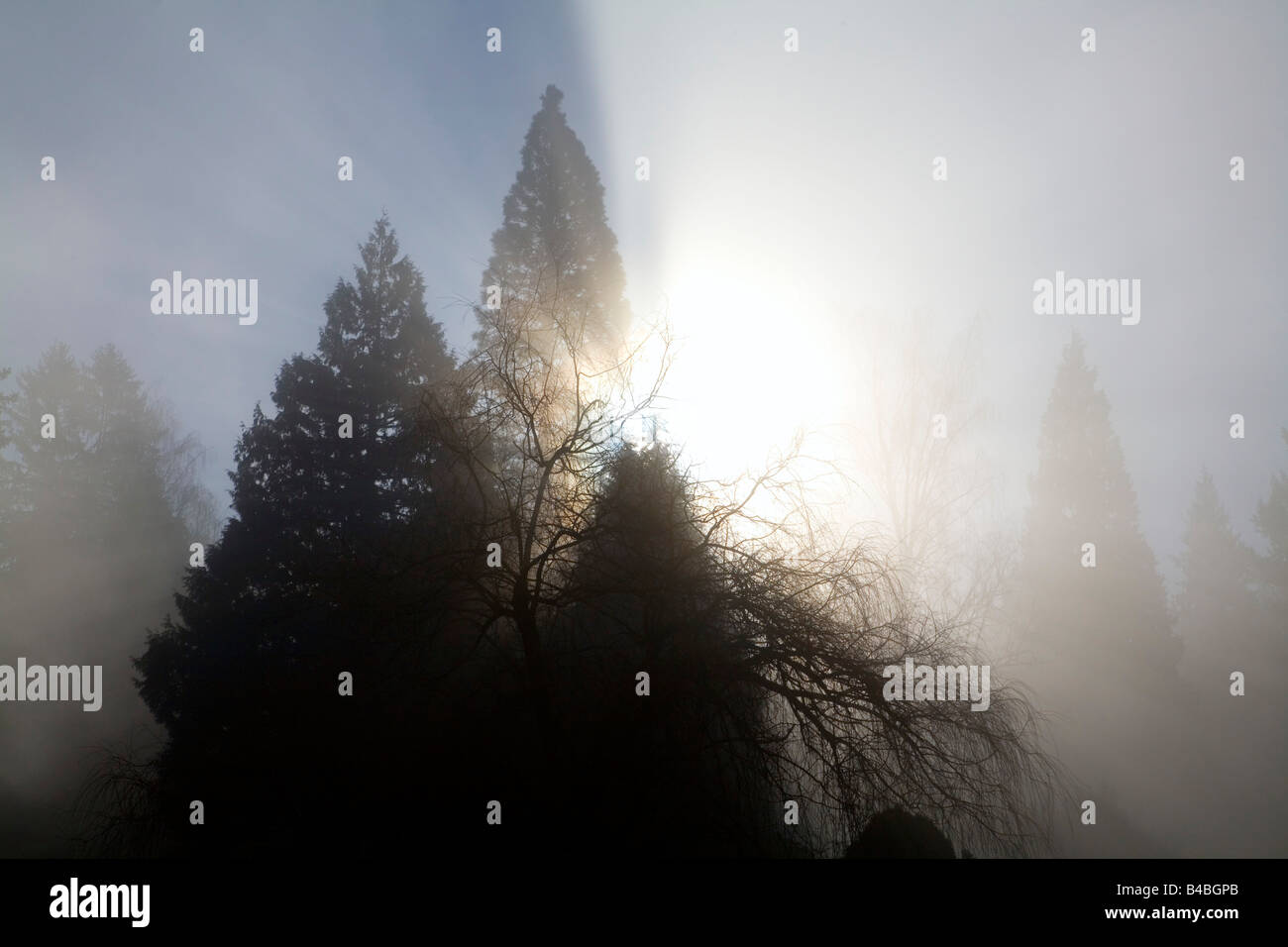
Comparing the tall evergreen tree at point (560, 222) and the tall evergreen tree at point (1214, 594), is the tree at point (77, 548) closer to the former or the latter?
the tall evergreen tree at point (560, 222)

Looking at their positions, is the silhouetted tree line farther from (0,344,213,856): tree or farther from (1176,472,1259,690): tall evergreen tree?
(1176,472,1259,690): tall evergreen tree

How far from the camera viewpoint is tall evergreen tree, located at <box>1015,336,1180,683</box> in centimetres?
2455

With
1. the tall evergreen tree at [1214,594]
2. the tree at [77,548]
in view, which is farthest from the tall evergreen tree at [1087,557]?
the tree at [77,548]

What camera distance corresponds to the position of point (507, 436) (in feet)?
26.1

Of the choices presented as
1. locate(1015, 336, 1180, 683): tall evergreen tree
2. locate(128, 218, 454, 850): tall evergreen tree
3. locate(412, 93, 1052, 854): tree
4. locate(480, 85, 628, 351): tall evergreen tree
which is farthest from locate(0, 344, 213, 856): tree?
locate(1015, 336, 1180, 683): tall evergreen tree

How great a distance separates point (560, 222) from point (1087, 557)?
21404 mm

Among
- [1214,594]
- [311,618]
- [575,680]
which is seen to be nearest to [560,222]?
[311,618]

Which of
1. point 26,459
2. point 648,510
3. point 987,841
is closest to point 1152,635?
point 987,841

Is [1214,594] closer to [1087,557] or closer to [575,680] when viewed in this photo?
[1087,557]

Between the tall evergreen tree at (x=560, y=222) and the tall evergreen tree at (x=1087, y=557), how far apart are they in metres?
16.2

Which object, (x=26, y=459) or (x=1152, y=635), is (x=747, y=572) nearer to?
(x=1152, y=635)

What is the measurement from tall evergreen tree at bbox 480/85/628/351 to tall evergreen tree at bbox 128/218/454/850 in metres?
6.34

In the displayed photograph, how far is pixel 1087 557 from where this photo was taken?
1005 inches
